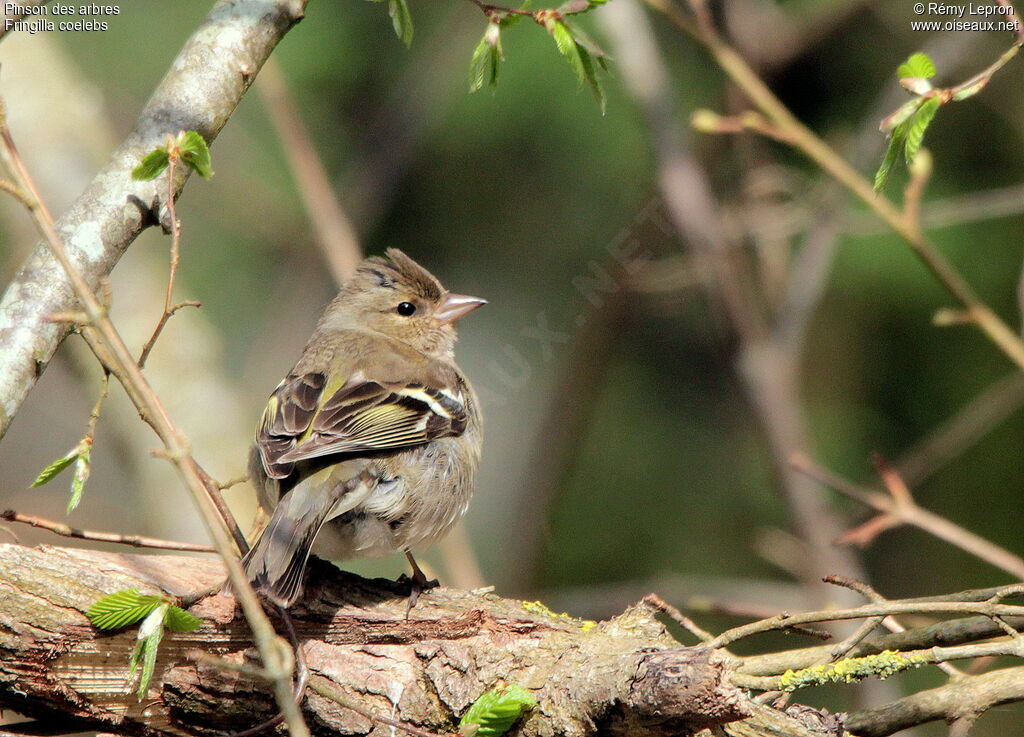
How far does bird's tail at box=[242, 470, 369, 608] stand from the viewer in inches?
105

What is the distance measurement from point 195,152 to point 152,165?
3.7 inches

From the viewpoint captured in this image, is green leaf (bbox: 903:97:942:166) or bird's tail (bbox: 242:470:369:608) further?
bird's tail (bbox: 242:470:369:608)

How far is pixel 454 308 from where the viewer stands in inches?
184

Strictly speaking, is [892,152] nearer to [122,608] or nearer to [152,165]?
[152,165]

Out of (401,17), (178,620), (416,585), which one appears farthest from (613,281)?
(178,620)

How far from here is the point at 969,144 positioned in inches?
255

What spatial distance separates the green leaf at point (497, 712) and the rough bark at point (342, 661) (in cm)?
7

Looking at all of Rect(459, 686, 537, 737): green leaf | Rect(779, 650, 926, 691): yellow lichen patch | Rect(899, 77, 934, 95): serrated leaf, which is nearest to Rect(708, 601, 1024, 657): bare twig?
Rect(779, 650, 926, 691): yellow lichen patch

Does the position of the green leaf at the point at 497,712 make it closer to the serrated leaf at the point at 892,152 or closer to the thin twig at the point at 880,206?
the serrated leaf at the point at 892,152

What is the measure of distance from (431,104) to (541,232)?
46.4 inches

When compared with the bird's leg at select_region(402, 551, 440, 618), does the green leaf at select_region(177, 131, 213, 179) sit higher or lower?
higher

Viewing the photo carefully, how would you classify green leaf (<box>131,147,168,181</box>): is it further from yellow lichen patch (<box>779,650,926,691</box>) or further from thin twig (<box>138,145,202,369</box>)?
yellow lichen patch (<box>779,650,926,691</box>)

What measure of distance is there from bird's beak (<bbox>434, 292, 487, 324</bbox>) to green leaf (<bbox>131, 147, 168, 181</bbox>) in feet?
8.05

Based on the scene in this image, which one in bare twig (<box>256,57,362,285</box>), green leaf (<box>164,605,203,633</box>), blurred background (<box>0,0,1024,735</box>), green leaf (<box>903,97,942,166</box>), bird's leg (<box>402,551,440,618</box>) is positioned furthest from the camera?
blurred background (<box>0,0,1024,735</box>)
